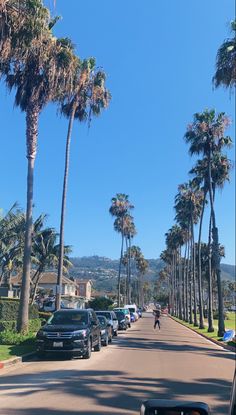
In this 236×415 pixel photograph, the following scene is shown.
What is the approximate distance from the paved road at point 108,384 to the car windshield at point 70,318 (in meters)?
1.46

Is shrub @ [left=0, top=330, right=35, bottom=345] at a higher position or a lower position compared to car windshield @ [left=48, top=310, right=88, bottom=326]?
lower

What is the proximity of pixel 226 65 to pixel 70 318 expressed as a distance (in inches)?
519

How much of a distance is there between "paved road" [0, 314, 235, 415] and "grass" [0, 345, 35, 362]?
0.74 metres

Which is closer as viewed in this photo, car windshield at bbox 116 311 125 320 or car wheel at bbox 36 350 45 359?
car wheel at bbox 36 350 45 359

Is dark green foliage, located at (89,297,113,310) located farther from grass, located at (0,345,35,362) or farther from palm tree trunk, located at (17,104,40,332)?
grass, located at (0,345,35,362)

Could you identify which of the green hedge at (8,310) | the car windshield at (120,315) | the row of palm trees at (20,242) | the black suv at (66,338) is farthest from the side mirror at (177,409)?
the row of palm trees at (20,242)

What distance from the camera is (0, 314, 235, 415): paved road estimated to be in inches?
365

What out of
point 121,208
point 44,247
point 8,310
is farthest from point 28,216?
point 121,208

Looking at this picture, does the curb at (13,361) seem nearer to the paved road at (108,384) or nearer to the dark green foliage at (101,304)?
the paved road at (108,384)

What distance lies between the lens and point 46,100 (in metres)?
23.9

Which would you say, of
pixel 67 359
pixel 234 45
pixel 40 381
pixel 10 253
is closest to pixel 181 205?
pixel 10 253

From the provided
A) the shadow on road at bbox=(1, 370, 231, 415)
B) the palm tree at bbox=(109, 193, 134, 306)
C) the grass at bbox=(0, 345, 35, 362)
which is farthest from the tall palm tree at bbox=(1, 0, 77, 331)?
the palm tree at bbox=(109, 193, 134, 306)

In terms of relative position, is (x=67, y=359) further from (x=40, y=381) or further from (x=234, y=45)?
(x=234, y=45)

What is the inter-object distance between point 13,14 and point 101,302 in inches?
1895
